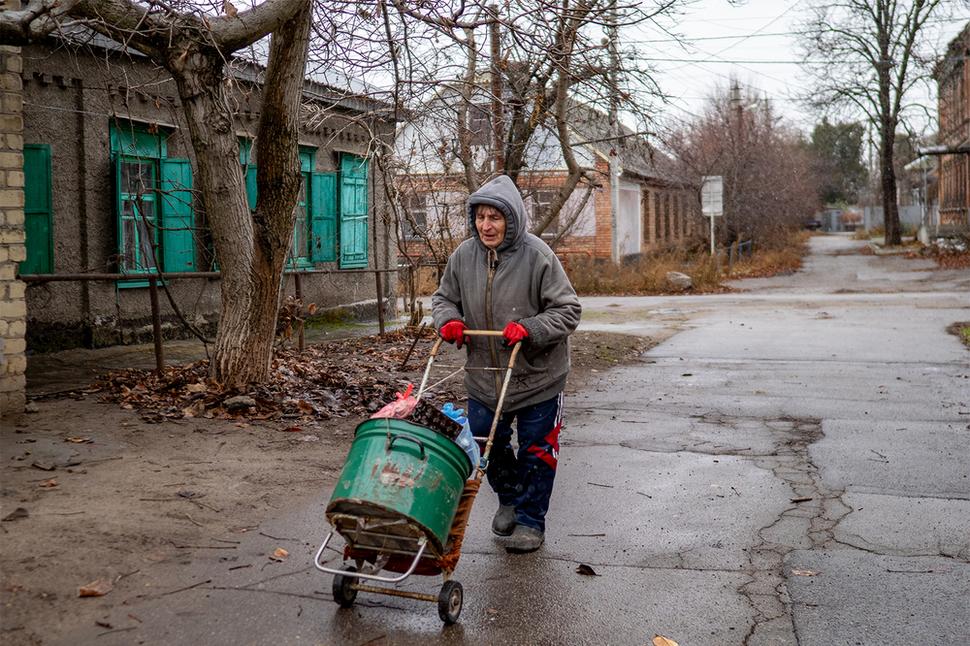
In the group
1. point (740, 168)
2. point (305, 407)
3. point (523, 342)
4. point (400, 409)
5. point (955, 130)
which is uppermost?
point (955, 130)

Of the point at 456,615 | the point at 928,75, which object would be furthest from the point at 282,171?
the point at 928,75

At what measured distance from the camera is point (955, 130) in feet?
152

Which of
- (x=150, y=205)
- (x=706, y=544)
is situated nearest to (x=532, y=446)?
(x=706, y=544)

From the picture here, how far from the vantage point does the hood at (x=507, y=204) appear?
15.7ft

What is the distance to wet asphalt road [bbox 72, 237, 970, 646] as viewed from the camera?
391 centimetres

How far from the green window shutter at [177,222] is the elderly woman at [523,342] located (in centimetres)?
869

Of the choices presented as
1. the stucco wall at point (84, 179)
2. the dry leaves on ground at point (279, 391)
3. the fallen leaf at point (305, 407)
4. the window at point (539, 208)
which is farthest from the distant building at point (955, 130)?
the fallen leaf at point (305, 407)

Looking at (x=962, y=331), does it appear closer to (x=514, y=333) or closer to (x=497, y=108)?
(x=497, y=108)

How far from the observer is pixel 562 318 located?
4746mm

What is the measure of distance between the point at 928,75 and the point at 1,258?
141 ft

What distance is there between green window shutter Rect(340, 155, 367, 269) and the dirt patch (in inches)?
308

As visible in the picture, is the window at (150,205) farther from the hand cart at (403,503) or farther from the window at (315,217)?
the hand cart at (403,503)

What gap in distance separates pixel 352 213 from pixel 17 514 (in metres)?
12.4

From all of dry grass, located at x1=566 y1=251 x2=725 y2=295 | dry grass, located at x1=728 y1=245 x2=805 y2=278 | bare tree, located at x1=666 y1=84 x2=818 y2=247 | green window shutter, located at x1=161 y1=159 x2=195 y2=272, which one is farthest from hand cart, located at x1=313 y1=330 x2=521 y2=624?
bare tree, located at x1=666 y1=84 x2=818 y2=247
